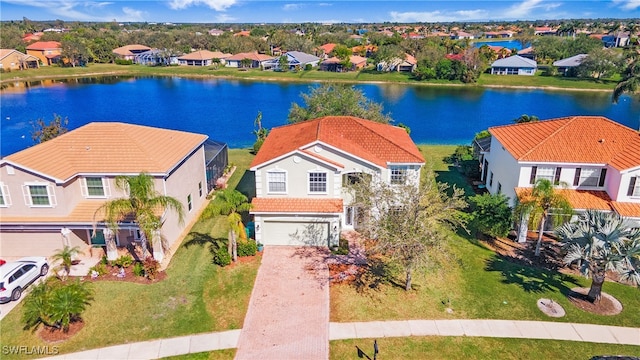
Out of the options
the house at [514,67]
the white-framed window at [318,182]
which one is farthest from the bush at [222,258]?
the house at [514,67]

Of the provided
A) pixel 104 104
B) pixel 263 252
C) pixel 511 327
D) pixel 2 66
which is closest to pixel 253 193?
pixel 263 252

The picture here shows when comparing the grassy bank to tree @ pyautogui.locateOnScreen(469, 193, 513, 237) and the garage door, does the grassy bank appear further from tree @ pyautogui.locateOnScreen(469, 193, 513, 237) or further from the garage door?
the garage door

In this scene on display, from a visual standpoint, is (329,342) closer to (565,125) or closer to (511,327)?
Result: (511,327)

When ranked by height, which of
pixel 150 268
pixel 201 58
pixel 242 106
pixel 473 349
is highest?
pixel 201 58

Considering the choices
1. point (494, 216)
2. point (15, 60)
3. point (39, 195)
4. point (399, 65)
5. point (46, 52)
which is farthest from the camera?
point (46, 52)

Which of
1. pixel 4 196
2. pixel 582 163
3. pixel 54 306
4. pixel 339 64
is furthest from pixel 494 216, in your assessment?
pixel 339 64

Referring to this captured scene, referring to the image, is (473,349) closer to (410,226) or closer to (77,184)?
(410,226)

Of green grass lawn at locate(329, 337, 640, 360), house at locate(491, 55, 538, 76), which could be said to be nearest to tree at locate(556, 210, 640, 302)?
green grass lawn at locate(329, 337, 640, 360)
